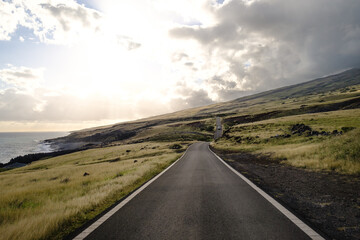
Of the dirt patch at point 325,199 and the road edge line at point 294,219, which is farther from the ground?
the road edge line at point 294,219

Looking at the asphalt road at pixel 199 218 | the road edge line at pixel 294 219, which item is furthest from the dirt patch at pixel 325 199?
the asphalt road at pixel 199 218

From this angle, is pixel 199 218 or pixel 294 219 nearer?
pixel 294 219

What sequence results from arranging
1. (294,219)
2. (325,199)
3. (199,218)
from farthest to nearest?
(325,199) → (199,218) → (294,219)

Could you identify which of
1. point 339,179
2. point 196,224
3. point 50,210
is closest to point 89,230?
point 196,224

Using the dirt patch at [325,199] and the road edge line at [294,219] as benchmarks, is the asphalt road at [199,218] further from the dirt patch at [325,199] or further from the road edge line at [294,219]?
the dirt patch at [325,199]

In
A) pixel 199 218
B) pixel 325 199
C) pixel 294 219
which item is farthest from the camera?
pixel 325 199

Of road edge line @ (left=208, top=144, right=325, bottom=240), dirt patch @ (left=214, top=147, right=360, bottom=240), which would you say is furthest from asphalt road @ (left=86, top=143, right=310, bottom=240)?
dirt patch @ (left=214, top=147, right=360, bottom=240)

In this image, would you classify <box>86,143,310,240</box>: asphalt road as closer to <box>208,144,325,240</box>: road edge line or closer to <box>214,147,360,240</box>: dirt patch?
<box>208,144,325,240</box>: road edge line

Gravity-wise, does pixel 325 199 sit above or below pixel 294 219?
below

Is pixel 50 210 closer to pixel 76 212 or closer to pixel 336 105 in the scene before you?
pixel 76 212

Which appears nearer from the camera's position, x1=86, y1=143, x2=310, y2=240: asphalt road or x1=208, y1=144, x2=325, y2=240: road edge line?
x1=208, y1=144, x2=325, y2=240: road edge line

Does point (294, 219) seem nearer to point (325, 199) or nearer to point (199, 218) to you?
point (199, 218)

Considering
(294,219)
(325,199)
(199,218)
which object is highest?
(199,218)

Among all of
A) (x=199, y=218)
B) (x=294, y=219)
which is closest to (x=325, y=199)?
(x=294, y=219)
